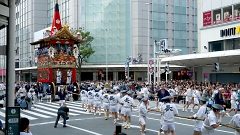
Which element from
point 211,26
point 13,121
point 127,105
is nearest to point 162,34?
point 211,26

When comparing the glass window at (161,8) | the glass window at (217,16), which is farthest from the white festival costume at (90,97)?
the glass window at (161,8)

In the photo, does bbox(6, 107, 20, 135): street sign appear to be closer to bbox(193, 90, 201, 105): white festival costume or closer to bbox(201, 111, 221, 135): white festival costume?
bbox(201, 111, 221, 135): white festival costume

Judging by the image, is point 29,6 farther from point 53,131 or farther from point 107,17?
point 53,131

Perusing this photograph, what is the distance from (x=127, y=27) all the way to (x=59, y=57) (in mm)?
29474

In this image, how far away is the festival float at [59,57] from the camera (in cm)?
2997

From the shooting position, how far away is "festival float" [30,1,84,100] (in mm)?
29969

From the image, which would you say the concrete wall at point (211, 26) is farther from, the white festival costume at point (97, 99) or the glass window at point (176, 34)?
the glass window at point (176, 34)

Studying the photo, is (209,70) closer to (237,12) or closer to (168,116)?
(237,12)

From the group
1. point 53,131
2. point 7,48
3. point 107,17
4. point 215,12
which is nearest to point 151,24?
point 107,17

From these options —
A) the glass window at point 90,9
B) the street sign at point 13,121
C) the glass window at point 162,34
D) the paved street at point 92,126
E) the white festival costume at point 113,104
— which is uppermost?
the glass window at point 90,9

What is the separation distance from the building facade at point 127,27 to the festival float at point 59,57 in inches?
1004

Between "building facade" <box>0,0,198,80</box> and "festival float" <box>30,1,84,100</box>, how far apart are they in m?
25.5

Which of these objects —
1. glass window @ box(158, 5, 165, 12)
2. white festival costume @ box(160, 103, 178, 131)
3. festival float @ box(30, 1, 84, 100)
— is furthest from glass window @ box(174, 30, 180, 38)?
white festival costume @ box(160, 103, 178, 131)

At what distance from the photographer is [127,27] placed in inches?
2281
